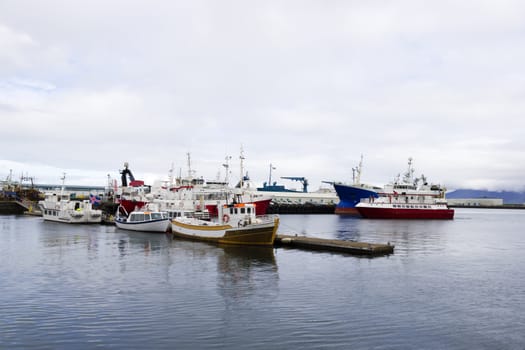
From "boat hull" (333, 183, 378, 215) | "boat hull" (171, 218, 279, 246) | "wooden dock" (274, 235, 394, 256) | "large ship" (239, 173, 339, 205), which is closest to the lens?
"wooden dock" (274, 235, 394, 256)

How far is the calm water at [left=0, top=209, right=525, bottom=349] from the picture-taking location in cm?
1584

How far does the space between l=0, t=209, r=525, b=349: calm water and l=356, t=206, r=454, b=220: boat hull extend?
6566 centimetres

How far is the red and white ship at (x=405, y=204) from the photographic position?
340 feet

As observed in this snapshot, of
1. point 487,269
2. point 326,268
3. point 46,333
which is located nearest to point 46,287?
point 46,333

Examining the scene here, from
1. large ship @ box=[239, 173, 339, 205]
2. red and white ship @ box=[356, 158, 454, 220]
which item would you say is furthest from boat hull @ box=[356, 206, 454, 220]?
large ship @ box=[239, 173, 339, 205]

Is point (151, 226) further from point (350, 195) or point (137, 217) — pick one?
point (350, 195)

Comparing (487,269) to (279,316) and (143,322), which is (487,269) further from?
(143,322)

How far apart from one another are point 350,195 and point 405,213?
22097mm

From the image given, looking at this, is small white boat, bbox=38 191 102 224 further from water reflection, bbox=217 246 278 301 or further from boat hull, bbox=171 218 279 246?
water reflection, bbox=217 246 278 301

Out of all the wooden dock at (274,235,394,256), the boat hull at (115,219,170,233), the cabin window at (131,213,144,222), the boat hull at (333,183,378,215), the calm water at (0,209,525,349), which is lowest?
the calm water at (0,209,525,349)

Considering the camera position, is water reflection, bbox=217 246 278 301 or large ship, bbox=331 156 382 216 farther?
large ship, bbox=331 156 382 216

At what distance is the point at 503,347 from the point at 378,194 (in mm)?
97525

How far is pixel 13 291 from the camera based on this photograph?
22.8 m

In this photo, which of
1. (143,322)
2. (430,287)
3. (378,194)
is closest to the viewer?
(143,322)
